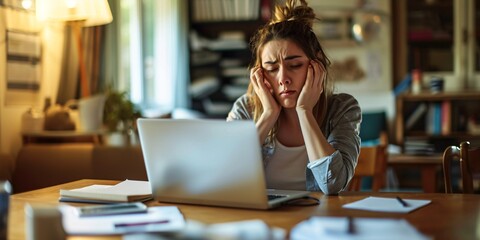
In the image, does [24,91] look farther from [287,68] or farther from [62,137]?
[287,68]

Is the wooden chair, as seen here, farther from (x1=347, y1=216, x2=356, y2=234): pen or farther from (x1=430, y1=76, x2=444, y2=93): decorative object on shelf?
(x1=430, y1=76, x2=444, y2=93): decorative object on shelf

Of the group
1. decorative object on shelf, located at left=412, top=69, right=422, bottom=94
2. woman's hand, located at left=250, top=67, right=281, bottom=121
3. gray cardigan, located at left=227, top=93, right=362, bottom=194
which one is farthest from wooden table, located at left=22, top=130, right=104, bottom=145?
decorative object on shelf, located at left=412, top=69, right=422, bottom=94

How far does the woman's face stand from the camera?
198cm

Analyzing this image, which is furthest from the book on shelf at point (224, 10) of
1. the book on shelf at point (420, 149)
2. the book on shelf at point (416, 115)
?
the book on shelf at point (420, 149)

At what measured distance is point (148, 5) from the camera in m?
5.27

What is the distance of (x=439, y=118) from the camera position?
5.11 m

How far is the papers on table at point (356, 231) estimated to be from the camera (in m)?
1.03

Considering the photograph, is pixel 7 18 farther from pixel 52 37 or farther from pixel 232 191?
pixel 232 191

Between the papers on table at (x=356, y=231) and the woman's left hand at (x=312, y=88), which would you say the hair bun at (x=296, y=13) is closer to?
the woman's left hand at (x=312, y=88)

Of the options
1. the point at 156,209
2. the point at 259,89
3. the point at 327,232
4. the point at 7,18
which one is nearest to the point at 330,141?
the point at 259,89

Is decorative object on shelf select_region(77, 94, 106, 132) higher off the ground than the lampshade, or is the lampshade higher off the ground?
the lampshade

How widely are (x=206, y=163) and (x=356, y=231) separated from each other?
0.49m

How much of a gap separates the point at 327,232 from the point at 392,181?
13.4ft

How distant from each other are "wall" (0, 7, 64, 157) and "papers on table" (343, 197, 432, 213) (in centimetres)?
219
